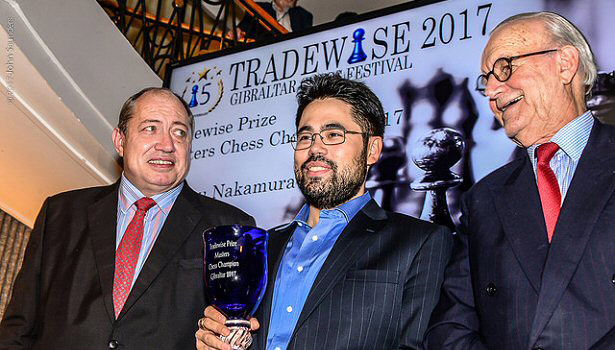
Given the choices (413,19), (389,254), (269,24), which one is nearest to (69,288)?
(389,254)

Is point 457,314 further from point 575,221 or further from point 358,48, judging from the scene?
point 358,48

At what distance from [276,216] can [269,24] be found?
2.19m

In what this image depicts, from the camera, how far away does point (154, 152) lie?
2.79 m

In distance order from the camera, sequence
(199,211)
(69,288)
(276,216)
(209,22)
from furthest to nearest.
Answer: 1. (209,22)
2. (276,216)
3. (199,211)
4. (69,288)

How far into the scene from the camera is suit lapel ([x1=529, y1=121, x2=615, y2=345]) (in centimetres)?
179

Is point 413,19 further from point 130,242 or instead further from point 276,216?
point 130,242

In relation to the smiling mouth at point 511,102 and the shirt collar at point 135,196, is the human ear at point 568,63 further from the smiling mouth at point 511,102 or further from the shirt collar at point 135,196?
the shirt collar at point 135,196

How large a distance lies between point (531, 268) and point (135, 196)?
4.96 feet

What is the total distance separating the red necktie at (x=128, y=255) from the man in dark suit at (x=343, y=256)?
1.50ft

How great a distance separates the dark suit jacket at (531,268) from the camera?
1758mm

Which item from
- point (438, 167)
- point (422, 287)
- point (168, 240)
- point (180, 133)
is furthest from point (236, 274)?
point (438, 167)

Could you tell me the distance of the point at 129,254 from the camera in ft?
8.50

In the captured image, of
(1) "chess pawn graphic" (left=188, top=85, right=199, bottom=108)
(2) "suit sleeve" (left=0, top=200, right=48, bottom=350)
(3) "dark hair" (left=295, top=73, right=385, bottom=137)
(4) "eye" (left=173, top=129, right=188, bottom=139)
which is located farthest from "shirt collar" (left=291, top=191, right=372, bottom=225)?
(1) "chess pawn graphic" (left=188, top=85, right=199, bottom=108)

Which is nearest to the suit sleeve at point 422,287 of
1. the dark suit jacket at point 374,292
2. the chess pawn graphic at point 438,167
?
the dark suit jacket at point 374,292
